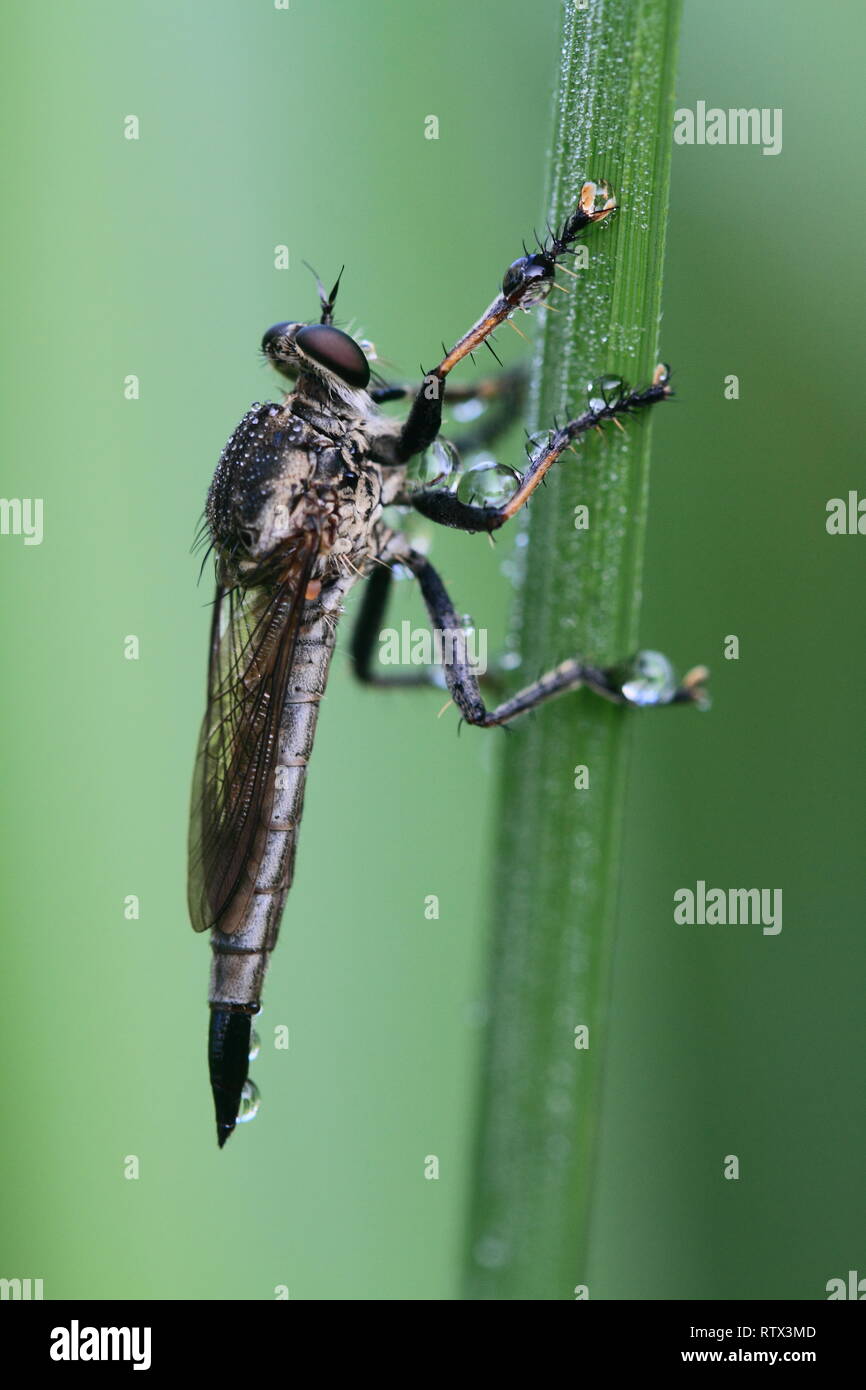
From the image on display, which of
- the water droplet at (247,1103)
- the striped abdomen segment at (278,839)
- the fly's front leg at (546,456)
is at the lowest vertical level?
the water droplet at (247,1103)

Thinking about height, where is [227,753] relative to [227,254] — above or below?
below

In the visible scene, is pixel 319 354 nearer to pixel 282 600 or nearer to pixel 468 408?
pixel 282 600

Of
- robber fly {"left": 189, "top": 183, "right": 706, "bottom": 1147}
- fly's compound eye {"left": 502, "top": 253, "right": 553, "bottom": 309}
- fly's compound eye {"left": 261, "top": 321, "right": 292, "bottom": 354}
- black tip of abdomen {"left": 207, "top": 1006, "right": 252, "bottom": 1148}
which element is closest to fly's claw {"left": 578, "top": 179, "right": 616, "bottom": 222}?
fly's compound eye {"left": 502, "top": 253, "right": 553, "bottom": 309}

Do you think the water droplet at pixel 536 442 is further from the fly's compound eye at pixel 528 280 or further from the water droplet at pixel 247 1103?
the water droplet at pixel 247 1103

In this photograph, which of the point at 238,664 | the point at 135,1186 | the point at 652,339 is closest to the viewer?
the point at 652,339

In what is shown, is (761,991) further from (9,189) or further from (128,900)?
(9,189)

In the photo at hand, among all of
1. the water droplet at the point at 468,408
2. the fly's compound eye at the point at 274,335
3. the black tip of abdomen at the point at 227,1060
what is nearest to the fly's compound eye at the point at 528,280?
the fly's compound eye at the point at 274,335

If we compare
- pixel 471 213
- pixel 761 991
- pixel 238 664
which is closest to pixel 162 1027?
pixel 238 664
